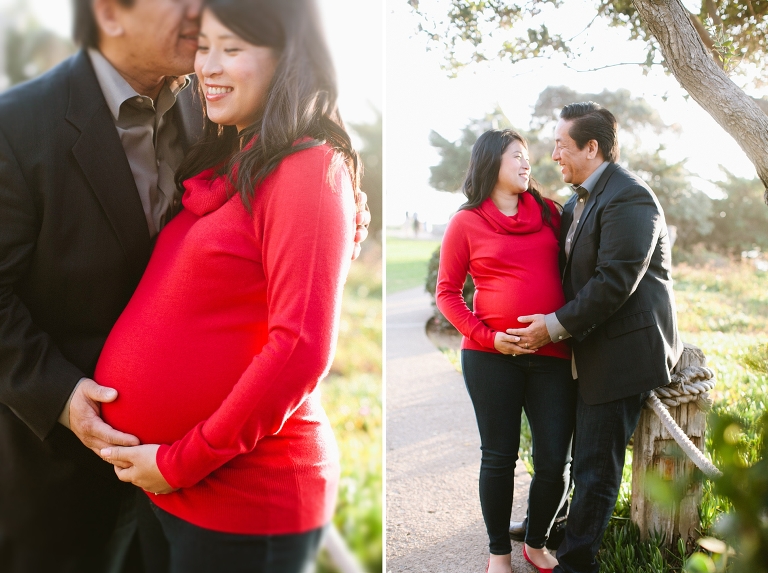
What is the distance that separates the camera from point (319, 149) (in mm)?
1271

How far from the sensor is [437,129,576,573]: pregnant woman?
237 cm

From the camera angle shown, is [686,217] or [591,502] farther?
[686,217]

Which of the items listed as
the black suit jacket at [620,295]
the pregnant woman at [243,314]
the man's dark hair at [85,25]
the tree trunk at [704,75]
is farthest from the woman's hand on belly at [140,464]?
the tree trunk at [704,75]

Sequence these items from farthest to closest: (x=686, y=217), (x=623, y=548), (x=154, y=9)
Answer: (x=686, y=217), (x=623, y=548), (x=154, y=9)

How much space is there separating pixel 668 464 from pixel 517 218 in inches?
46.9

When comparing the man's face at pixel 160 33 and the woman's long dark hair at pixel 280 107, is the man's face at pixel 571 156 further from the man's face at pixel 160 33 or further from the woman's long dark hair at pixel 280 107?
the man's face at pixel 160 33

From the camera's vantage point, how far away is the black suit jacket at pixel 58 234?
44.9 inches

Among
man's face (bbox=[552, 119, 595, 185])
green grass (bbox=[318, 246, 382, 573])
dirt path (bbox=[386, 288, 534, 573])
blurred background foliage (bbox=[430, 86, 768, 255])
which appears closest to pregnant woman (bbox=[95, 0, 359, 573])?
→ green grass (bbox=[318, 246, 382, 573])

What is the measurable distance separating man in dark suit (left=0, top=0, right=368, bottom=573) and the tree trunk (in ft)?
7.06

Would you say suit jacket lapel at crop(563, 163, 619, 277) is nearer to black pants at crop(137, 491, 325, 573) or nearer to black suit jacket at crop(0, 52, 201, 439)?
black pants at crop(137, 491, 325, 573)

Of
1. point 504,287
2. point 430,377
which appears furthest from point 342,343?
point 430,377

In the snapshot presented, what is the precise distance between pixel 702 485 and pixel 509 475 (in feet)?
2.69

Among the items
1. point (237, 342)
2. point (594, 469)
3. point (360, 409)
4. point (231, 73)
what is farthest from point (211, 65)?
point (594, 469)

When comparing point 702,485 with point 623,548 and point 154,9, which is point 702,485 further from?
point 154,9
